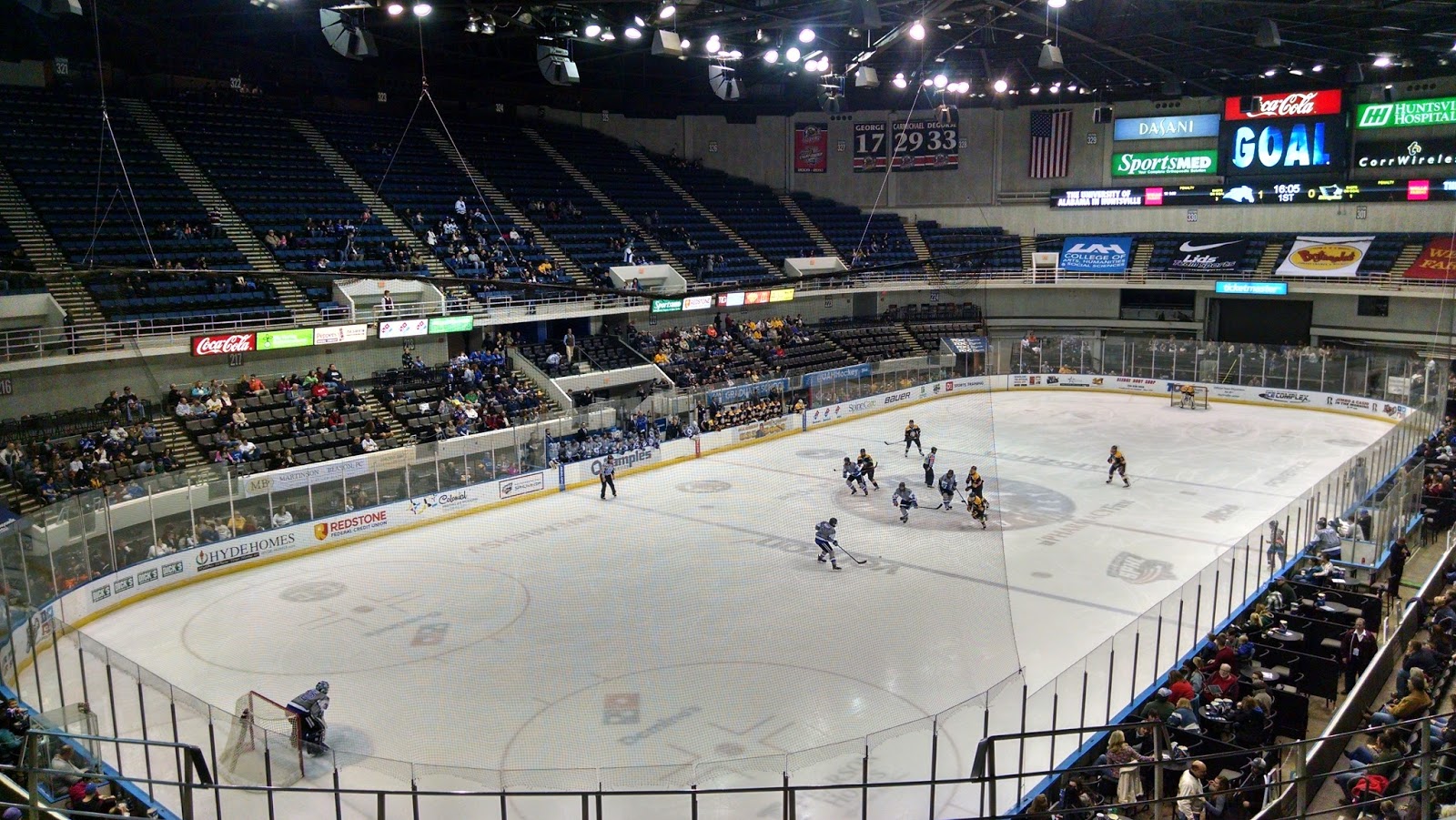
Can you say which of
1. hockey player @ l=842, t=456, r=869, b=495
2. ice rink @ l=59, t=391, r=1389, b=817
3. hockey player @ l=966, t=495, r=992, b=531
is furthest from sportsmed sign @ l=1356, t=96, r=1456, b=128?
hockey player @ l=966, t=495, r=992, b=531

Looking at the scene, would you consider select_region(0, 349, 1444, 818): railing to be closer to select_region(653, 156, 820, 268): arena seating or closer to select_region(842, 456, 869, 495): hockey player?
select_region(842, 456, 869, 495): hockey player

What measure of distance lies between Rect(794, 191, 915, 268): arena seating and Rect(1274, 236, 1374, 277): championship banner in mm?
14136

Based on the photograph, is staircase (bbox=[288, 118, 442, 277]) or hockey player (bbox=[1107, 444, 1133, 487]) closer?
hockey player (bbox=[1107, 444, 1133, 487])

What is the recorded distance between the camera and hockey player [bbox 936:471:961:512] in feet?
68.9

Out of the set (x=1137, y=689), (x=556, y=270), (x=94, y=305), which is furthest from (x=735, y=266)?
(x=1137, y=689)

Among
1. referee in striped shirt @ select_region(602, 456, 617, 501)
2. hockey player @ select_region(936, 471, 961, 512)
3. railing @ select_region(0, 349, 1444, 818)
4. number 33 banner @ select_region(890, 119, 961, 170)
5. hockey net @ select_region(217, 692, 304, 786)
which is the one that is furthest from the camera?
number 33 banner @ select_region(890, 119, 961, 170)

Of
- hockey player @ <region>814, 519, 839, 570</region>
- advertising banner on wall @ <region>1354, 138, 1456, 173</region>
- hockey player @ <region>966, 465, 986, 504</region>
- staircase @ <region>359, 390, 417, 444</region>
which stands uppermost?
advertising banner on wall @ <region>1354, 138, 1456, 173</region>

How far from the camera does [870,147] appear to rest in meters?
45.4

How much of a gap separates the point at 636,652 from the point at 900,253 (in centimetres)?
3161

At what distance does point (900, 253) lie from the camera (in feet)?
141

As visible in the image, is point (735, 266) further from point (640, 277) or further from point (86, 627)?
point (86, 627)

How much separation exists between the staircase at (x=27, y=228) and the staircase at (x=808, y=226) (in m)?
27.5

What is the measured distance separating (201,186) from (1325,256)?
37008 millimetres

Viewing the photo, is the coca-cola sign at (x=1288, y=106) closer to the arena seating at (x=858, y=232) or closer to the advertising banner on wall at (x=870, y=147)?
the arena seating at (x=858, y=232)
